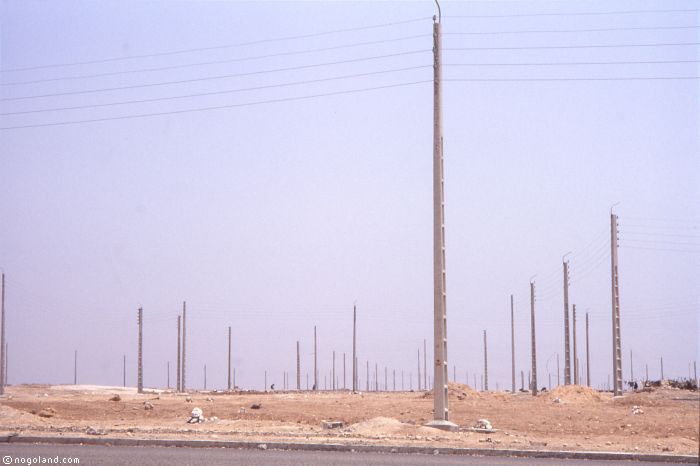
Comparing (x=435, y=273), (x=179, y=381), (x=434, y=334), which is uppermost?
(x=435, y=273)

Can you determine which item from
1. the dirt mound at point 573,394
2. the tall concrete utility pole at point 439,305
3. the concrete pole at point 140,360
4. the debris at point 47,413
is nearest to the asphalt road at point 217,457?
the tall concrete utility pole at point 439,305

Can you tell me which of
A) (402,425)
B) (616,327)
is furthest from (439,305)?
(616,327)

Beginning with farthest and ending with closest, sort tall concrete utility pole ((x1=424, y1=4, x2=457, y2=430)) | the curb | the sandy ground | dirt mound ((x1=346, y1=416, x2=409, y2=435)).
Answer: tall concrete utility pole ((x1=424, y1=4, x2=457, y2=430)), dirt mound ((x1=346, y1=416, x2=409, y2=435)), the sandy ground, the curb

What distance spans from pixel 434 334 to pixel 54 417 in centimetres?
1313

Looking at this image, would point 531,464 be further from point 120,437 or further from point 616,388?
point 616,388

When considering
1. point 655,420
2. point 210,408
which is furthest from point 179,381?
point 655,420

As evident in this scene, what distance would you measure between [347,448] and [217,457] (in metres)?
3.06

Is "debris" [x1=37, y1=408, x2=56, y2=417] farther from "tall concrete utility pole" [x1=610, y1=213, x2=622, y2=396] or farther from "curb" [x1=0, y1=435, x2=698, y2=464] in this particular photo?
"tall concrete utility pole" [x1=610, y1=213, x2=622, y2=396]

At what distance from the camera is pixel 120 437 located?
62.6 feet

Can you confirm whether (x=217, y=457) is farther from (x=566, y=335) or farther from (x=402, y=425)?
(x=566, y=335)

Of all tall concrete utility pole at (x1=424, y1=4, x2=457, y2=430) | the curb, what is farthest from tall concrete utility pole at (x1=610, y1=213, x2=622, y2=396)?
the curb

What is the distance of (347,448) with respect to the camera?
18.0 meters

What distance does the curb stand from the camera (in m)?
17.0

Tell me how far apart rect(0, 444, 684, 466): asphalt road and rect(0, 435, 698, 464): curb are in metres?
0.51
